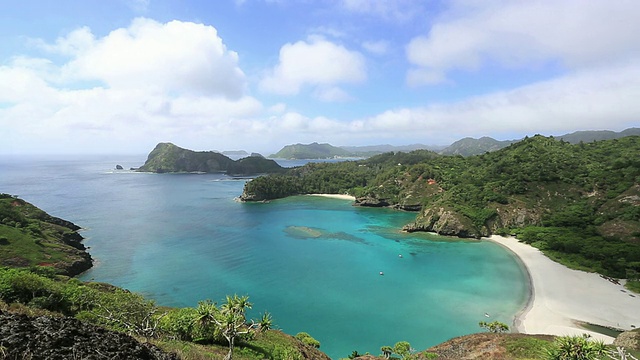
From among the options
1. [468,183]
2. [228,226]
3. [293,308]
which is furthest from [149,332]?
[468,183]

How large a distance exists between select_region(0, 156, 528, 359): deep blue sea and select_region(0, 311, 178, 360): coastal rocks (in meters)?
30.3

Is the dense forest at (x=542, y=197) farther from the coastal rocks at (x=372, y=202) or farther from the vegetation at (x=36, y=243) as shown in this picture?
the vegetation at (x=36, y=243)

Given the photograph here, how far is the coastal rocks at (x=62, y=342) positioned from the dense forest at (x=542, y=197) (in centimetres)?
8203

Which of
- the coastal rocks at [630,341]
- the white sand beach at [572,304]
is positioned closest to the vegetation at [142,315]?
the coastal rocks at [630,341]

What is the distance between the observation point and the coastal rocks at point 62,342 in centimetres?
1055

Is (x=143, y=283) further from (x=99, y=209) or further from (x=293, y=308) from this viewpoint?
(x=99, y=209)

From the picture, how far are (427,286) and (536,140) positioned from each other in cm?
13136

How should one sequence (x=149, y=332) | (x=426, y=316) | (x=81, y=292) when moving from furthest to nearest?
1. (x=426, y=316)
2. (x=81, y=292)
3. (x=149, y=332)

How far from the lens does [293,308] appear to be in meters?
49.1

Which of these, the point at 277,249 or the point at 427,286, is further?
the point at 277,249

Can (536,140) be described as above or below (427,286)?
above

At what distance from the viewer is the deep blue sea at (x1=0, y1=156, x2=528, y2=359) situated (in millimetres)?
45188

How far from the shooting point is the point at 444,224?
307 ft

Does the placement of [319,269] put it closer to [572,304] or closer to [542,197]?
[572,304]
